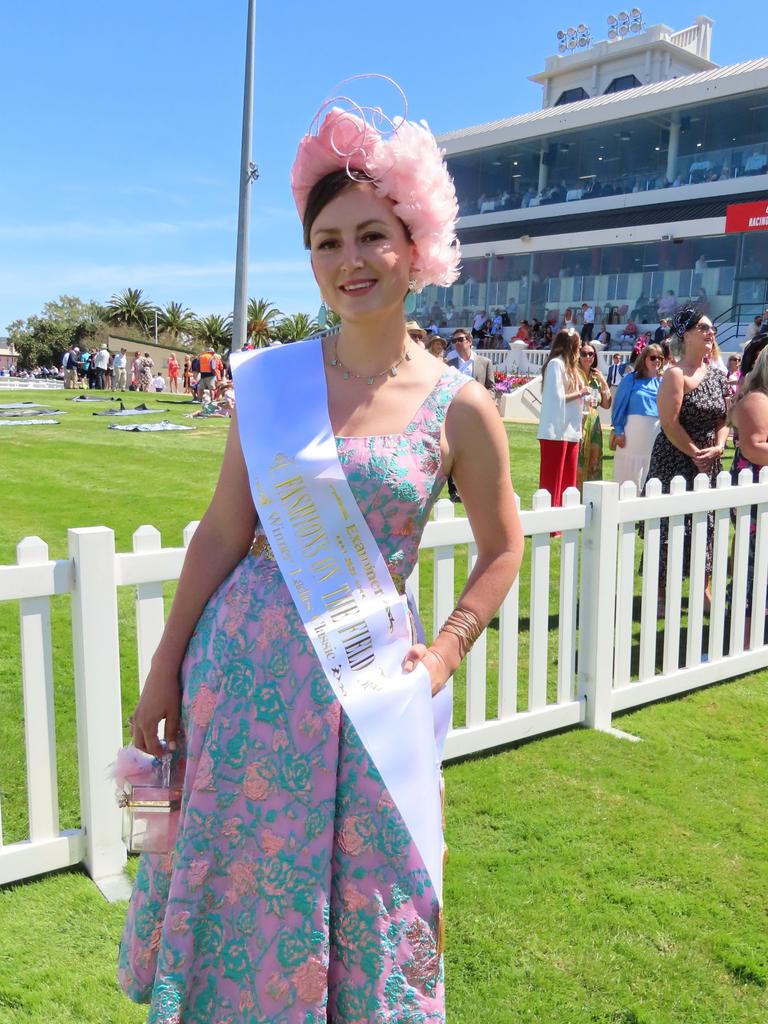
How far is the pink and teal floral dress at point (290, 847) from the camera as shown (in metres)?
1.50

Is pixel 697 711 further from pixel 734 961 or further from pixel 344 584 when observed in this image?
pixel 344 584

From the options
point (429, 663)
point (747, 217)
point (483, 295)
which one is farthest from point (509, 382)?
point (429, 663)

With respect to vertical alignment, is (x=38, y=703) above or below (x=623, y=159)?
below

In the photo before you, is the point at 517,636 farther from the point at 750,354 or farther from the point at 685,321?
the point at 750,354

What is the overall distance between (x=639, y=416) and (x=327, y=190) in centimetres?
541

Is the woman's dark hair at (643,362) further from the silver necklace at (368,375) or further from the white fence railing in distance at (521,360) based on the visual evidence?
the white fence railing in distance at (521,360)

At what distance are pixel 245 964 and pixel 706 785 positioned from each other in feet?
7.67

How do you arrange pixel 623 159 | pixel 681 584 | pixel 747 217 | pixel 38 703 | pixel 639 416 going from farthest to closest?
1. pixel 623 159
2. pixel 747 217
3. pixel 639 416
4. pixel 681 584
5. pixel 38 703

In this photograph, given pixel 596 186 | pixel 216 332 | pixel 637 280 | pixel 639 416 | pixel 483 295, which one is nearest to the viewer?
pixel 639 416

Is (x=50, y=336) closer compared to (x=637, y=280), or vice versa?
(x=637, y=280)

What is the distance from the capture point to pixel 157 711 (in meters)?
1.65

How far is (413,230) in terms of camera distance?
1.61m

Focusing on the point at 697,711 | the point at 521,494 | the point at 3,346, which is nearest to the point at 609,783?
the point at 697,711

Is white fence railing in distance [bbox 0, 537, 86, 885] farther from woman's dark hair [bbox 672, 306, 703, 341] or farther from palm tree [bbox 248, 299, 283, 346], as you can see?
palm tree [bbox 248, 299, 283, 346]
